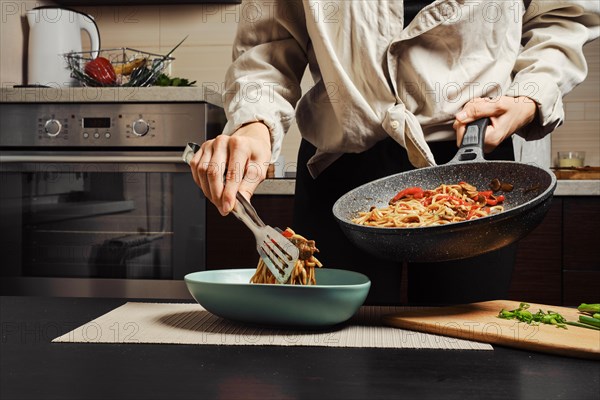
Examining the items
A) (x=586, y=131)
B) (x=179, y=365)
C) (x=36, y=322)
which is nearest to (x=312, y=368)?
(x=179, y=365)

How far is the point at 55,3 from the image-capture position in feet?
9.39

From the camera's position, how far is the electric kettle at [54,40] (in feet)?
8.37

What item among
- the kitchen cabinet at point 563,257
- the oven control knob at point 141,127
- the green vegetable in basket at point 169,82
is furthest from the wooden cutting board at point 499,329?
the green vegetable in basket at point 169,82

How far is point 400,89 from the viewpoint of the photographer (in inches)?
45.4

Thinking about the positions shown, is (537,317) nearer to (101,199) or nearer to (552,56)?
(552,56)

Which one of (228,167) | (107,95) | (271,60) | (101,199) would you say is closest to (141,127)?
(107,95)

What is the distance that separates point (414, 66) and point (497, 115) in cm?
17

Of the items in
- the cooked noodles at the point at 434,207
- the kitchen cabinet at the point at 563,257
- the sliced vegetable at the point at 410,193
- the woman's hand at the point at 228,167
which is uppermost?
the woman's hand at the point at 228,167

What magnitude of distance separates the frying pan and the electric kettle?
1825 mm

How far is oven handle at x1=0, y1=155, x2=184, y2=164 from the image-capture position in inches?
87.9

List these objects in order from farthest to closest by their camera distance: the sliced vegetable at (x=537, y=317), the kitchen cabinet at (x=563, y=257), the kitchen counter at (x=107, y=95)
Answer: the kitchen counter at (x=107, y=95), the kitchen cabinet at (x=563, y=257), the sliced vegetable at (x=537, y=317)

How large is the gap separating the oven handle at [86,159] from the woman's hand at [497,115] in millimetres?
1343

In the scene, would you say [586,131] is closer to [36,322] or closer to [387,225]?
[387,225]

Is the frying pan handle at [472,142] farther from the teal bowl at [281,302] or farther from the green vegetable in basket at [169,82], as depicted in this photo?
the green vegetable in basket at [169,82]
